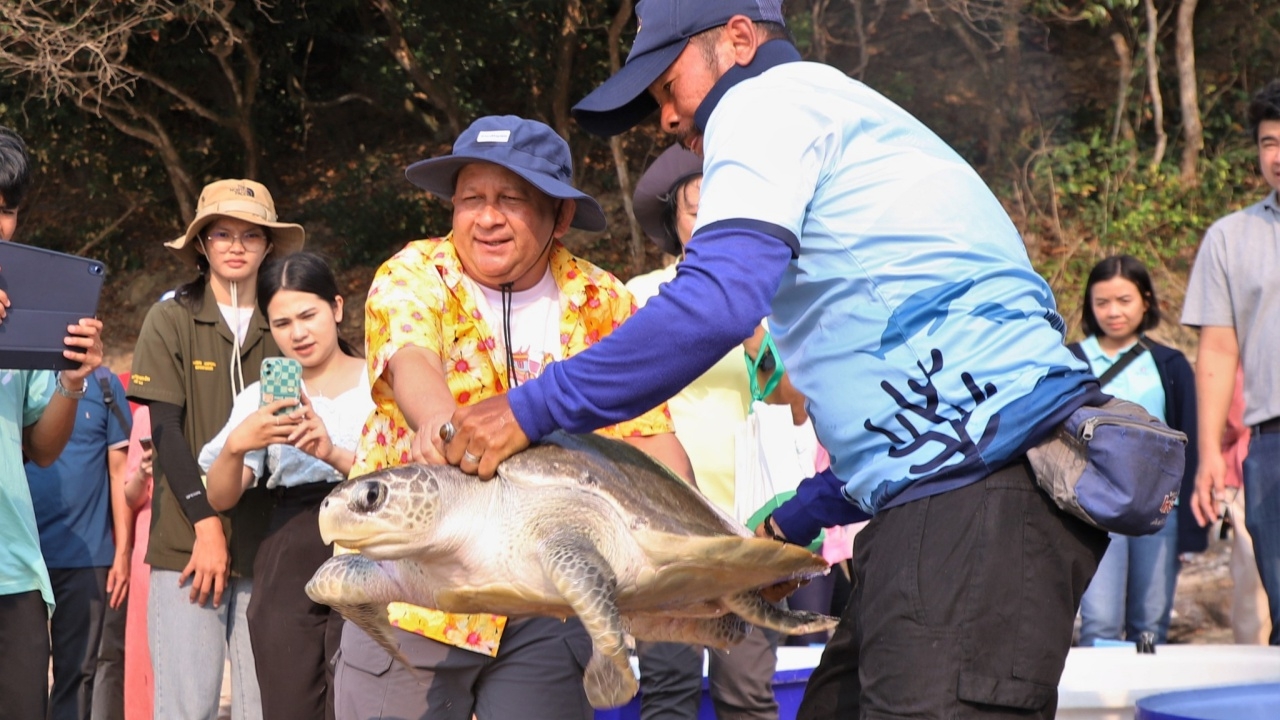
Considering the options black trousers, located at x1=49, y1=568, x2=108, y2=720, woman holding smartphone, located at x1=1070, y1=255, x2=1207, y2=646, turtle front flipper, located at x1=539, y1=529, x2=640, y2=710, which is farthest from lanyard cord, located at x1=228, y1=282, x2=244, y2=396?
woman holding smartphone, located at x1=1070, y1=255, x2=1207, y2=646

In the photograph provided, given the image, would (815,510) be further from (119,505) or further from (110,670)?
(110,670)

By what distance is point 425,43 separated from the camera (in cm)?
1218

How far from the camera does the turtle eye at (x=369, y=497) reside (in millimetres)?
1962

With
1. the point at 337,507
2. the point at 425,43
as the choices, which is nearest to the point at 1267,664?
the point at 337,507

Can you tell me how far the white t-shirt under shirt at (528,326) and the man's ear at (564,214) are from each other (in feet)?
0.42

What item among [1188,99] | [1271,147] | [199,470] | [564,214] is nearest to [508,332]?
[564,214]

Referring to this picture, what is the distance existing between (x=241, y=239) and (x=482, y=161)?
198cm

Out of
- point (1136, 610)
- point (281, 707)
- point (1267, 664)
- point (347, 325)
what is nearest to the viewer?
point (281, 707)

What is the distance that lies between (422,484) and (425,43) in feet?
35.7

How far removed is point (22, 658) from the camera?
306 cm

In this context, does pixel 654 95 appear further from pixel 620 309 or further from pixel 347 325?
pixel 347 325

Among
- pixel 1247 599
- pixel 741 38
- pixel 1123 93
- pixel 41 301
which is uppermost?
pixel 1123 93

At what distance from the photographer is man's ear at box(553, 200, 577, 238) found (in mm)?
2637

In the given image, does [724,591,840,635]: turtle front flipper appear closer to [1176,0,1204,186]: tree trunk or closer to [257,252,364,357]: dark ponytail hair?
[257,252,364,357]: dark ponytail hair
